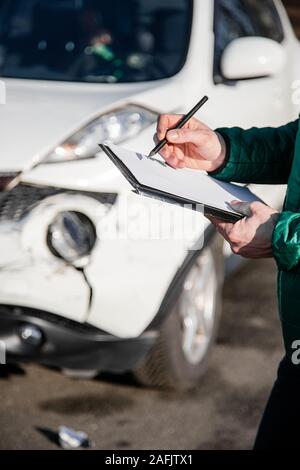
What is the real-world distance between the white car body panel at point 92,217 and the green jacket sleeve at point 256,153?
996 mm

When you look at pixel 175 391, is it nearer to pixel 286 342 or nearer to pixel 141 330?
pixel 141 330

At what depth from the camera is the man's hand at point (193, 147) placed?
2408 mm

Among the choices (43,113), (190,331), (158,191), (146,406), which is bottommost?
(146,406)

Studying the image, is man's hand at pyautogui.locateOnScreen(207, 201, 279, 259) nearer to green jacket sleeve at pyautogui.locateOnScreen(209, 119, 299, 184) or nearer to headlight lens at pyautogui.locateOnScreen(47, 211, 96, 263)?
green jacket sleeve at pyautogui.locateOnScreen(209, 119, 299, 184)

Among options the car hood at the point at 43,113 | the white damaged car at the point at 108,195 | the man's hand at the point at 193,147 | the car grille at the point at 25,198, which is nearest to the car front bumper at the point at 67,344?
the white damaged car at the point at 108,195

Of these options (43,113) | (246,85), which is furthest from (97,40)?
(43,113)

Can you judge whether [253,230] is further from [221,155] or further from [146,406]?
[146,406]

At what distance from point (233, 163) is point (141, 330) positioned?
50.3 inches

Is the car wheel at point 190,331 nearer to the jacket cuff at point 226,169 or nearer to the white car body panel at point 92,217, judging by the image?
the white car body panel at point 92,217

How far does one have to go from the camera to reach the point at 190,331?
407 centimetres

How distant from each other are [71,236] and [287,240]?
144 cm

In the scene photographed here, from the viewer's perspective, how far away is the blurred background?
344 centimetres

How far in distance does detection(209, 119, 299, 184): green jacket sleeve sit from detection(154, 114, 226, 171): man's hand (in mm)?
25

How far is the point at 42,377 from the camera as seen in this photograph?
13.9 feet
